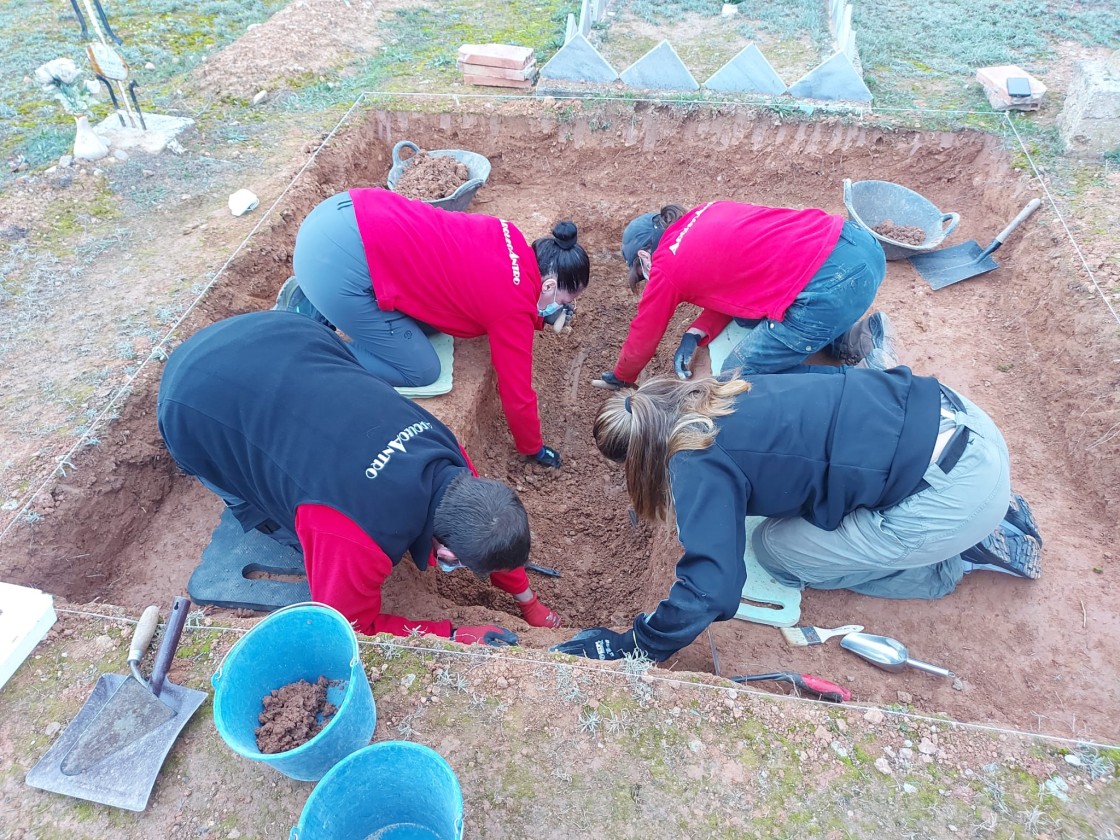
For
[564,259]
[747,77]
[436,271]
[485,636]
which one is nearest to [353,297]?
[436,271]

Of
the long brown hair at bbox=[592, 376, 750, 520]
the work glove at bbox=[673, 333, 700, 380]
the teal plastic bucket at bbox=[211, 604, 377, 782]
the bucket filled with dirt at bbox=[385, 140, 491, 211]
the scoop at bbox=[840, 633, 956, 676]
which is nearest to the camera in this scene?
the teal plastic bucket at bbox=[211, 604, 377, 782]

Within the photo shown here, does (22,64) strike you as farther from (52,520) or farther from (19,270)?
(52,520)

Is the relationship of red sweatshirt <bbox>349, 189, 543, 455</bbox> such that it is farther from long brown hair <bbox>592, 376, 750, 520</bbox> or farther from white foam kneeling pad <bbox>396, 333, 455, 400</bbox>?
long brown hair <bbox>592, 376, 750, 520</bbox>

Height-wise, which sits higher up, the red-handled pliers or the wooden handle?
the wooden handle

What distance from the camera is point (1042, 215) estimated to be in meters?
4.72

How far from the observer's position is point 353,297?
3395 mm

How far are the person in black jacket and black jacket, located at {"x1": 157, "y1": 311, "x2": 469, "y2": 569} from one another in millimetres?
762

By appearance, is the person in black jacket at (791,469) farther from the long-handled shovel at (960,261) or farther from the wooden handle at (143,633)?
the long-handled shovel at (960,261)

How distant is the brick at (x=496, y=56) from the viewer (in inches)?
249

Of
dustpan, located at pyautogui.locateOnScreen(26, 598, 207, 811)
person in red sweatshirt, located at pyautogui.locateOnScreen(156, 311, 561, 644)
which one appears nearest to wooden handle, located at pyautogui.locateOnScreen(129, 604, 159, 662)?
dustpan, located at pyautogui.locateOnScreen(26, 598, 207, 811)

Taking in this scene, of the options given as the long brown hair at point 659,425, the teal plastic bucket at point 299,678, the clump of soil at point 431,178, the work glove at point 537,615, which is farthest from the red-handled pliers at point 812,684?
the clump of soil at point 431,178

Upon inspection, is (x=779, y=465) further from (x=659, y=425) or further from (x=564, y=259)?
(x=564, y=259)

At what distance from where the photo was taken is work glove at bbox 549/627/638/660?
7.93 ft

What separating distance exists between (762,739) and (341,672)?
1.45 meters
